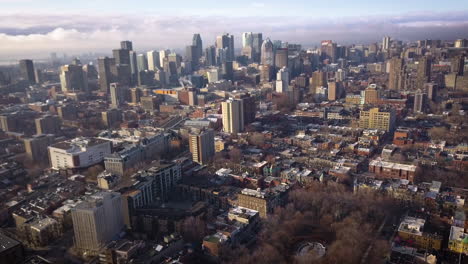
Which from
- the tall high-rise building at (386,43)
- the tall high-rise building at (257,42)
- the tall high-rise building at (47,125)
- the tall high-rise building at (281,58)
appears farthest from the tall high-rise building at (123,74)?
the tall high-rise building at (386,43)

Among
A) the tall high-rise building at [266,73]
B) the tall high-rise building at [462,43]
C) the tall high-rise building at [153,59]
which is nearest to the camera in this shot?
the tall high-rise building at [462,43]

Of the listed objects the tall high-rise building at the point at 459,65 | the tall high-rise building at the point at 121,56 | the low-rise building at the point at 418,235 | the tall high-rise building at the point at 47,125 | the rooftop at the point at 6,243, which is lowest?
the low-rise building at the point at 418,235

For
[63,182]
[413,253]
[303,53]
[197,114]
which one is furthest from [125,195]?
[303,53]

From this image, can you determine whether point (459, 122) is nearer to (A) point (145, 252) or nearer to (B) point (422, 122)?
(B) point (422, 122)

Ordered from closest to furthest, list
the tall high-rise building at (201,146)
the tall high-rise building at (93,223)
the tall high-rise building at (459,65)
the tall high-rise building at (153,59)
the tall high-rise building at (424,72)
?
the tall high-rise building at (93,223) → the tall high-rise building at (201,146) → the tall high-rise building at (424,72) → the tall high-rise building at (459,65) → the tall high-rise building at (153,59)

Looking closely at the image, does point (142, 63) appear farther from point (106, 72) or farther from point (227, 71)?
point (227, 71)

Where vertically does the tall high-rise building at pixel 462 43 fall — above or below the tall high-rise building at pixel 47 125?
above

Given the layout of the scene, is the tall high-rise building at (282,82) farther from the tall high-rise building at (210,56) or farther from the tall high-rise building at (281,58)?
the tall high-rise building at (210,56)
